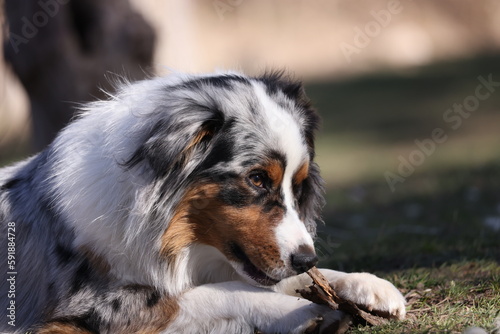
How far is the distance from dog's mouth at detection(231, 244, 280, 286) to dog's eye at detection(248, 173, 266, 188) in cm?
36

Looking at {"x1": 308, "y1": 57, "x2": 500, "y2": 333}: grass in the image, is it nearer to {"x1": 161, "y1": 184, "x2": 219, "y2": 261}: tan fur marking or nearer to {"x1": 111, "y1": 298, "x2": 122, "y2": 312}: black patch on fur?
{"x1": 161, "y1": 184, "x2": 219, "y2": 261}: tan fur marking

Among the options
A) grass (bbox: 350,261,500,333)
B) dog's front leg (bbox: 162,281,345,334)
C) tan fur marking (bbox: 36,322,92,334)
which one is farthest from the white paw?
tan fur marking (bbox: 36,322,92,334)

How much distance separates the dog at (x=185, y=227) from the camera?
3.93 metres

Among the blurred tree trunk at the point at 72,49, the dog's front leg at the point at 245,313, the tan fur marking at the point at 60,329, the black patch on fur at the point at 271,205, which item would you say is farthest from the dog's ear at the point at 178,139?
the blurred tree trunk at the point at 72,49

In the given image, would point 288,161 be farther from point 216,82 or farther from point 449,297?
point 449,297

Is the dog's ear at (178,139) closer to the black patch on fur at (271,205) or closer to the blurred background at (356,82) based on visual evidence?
the black patch on fur at (271,205)

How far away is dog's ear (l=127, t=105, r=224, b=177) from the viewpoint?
3.92 meters

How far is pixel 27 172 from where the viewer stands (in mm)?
4762

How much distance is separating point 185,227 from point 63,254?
0.73 meters

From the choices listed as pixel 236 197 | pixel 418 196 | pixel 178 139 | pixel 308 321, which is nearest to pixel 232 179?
pixel 236 197

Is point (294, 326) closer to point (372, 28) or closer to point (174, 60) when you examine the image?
point (174, 60)

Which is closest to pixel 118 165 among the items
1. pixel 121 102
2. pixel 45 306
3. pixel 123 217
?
pixel 123 217

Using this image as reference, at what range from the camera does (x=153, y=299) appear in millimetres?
4035

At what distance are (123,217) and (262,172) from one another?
0.82 meters
